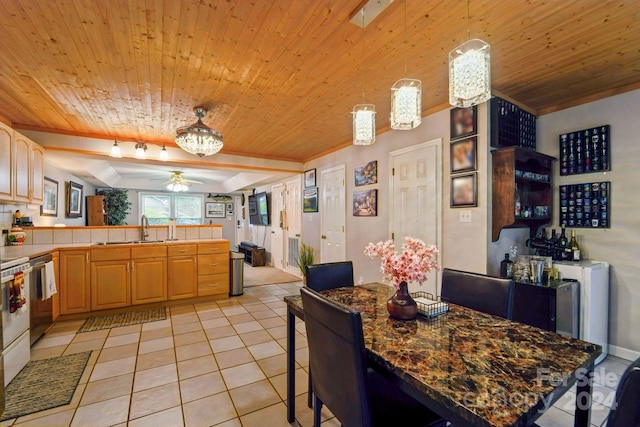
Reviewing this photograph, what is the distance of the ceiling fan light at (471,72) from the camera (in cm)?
128

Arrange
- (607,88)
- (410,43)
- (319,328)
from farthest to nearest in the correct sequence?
(607,88), (410,43), (319,328)

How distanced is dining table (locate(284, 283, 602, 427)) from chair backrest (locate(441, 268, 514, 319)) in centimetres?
22

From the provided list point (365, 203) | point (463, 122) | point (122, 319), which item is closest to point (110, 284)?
point (122, 319)

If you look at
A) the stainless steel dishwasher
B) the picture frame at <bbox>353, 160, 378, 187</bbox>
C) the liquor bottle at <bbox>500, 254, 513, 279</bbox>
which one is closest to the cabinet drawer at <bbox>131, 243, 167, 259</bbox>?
the stainless steel dishwasher

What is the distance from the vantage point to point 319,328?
1221 millimetres

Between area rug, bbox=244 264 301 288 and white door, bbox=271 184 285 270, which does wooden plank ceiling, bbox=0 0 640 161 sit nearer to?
area rug, bbox=244 264 301 288

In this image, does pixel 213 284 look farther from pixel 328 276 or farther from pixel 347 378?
pixel 347 378

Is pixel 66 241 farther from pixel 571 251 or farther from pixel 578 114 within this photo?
pixel 578 114

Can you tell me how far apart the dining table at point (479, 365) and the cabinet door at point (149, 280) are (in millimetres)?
3382

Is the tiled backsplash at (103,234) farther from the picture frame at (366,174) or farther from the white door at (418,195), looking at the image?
the white door at (418,195)

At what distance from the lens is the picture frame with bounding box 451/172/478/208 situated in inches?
103

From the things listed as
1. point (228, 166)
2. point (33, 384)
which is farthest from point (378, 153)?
point (33, 384)

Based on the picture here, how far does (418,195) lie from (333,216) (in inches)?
70.8

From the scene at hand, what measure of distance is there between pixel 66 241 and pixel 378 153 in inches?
168
